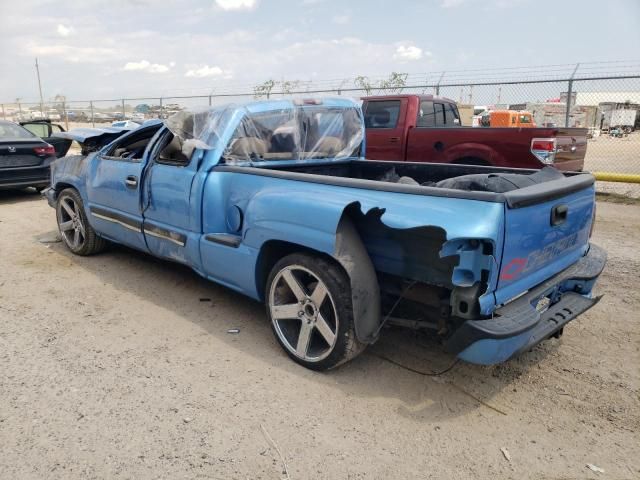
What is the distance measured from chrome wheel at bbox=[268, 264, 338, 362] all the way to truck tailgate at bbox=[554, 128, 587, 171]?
5.29 m

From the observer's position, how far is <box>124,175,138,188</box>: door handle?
480 cm

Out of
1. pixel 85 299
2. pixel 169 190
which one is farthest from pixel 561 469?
pixel 85 299

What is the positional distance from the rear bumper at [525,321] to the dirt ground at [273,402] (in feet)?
1.49

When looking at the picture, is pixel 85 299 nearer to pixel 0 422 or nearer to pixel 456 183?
pixel 0 422

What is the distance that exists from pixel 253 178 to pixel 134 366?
1.58 meters

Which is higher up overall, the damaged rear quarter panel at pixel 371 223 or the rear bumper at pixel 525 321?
the damaged rear quarter panel at pixel 371 223

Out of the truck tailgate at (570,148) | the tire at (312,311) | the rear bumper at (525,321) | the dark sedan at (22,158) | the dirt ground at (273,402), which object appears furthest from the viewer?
the dark sedan at (22,158)

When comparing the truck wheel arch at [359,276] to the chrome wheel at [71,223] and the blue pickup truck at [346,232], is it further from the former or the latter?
the chrome wheel at [71,223]

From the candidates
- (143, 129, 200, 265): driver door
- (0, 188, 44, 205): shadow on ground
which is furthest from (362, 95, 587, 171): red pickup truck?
(0, 188, 44, 205): shadow on ground

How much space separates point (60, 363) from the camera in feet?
11.7

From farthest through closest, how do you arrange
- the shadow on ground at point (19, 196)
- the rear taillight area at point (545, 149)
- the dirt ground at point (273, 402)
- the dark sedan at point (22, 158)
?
the shadow on ground at point (19, 196) → the dark sedan at point (22, 158) → the rear taillight area at point (545, 149) → the dirt ground at point (273, 402)

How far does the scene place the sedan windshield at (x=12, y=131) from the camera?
956 centimetres

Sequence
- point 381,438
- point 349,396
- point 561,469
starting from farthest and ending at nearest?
point 349,396
point 381,438
point 561,469

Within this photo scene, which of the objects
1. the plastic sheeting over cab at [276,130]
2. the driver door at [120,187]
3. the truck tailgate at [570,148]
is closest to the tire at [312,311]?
the plastic sheeting over cab at [276,130]
